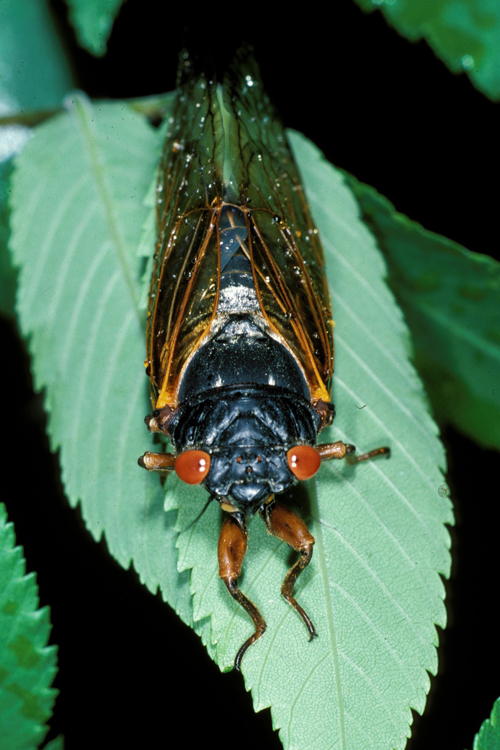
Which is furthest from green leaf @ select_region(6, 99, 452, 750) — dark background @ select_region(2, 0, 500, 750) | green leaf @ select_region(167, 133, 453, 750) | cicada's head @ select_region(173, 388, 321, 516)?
dark background @ select_region(2, 0, 500, 750)

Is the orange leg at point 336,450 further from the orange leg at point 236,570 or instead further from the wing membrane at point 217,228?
the orange leg at point 236,570

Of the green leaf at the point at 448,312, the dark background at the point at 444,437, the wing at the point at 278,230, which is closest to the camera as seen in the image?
the wing at the point at 278,230

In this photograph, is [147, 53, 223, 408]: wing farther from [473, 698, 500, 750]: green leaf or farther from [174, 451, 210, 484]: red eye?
[473, 698, 500, 750]: green leaf

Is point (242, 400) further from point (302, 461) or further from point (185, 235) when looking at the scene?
point (185, 235)

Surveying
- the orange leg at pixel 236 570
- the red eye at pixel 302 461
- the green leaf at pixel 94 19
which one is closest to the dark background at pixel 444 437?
the orange leg at pixel 236 570

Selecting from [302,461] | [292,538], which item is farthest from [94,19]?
[292,538]

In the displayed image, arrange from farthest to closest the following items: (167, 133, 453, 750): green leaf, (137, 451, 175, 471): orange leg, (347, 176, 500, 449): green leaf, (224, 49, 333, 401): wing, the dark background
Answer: (347, 176, 500, 449): green leaf < the dark background < (224, 49, 333, 401): wing < (137, 451, 175, 471): orange leg < (167, 133, 453, 750): green leaf
